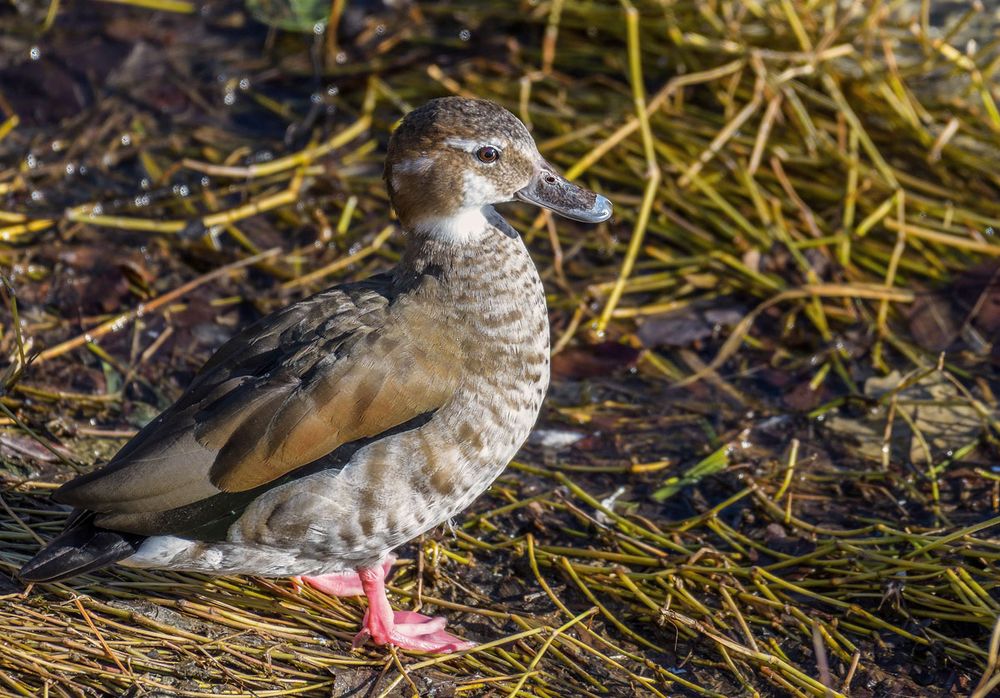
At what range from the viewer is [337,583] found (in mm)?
3902

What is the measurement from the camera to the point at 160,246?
5410mm

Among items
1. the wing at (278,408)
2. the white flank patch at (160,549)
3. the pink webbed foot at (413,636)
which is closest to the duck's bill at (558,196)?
the wing at (278,408)

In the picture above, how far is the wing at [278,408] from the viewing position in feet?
10.7

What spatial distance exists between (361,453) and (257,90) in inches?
141

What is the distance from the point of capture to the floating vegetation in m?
3.61

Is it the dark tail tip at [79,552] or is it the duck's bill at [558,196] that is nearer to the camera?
the dark tail tip at [79,552]

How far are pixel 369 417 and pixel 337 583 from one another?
799 mm

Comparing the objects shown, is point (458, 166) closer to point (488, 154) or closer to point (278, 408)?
point (488, 154)

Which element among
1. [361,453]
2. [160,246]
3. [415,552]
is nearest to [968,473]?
[415,552]

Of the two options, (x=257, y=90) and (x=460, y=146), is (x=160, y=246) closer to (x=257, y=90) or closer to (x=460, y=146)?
(x=257, y=90)

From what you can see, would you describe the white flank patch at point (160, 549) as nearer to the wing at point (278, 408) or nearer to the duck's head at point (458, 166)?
the wing at point (278, 408)

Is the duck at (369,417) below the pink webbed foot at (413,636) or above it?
above

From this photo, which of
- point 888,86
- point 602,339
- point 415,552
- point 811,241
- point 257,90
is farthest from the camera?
point 257,90

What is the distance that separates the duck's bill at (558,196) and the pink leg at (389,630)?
1244mm
